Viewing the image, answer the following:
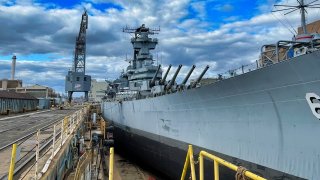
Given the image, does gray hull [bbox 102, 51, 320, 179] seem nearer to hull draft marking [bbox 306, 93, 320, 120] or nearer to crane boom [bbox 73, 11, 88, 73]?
hull draft marking [bbox 306, 93, 320, 120]

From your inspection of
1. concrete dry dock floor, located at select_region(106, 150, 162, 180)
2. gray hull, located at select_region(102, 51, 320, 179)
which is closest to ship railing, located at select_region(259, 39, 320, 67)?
gray hull, located at select_region(102, 51, 320, 179)

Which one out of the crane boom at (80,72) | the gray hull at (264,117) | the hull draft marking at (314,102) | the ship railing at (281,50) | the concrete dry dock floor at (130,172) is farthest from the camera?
the crane boom at (80,72)

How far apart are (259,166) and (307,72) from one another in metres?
2.56

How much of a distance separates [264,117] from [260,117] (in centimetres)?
13

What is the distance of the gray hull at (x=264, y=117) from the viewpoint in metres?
5.62

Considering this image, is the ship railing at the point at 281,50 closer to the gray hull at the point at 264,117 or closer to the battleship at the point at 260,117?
the battleship at the point at 260,117

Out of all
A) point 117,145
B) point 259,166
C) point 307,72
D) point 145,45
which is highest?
point 145,45

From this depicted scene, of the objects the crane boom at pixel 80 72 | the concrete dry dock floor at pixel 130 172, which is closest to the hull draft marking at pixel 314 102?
the concrete dry dock floor at pixel 130 172

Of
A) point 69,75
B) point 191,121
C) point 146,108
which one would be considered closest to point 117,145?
point 146,108

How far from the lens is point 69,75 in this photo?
54375 mm

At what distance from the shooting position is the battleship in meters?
5.65

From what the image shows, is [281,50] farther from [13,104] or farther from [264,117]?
[13,104]

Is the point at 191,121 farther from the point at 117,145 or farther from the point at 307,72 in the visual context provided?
the point at 117,145

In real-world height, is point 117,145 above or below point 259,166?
below
